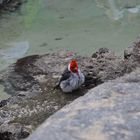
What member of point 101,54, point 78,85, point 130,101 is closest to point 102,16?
point 101,54

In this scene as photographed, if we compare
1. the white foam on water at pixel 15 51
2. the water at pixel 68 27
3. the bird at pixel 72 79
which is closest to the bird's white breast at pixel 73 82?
the bird at pixel 72 79

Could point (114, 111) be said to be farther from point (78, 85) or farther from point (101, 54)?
point (101, 54)

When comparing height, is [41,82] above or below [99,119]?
below

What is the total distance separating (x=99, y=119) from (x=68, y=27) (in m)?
7.11

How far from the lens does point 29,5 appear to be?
10.8 metres

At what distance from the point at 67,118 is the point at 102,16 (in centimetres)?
763

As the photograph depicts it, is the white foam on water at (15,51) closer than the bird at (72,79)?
No

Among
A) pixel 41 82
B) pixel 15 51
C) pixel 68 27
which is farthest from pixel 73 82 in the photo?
pixel 68 27

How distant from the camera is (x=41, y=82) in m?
5.95

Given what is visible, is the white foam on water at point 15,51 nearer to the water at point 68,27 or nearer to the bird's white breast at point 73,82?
the water at point 68,27

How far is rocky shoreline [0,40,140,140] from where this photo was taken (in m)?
4.45

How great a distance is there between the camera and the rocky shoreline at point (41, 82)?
14.6ft

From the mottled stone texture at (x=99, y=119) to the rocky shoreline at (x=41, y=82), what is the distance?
1645 millimetres

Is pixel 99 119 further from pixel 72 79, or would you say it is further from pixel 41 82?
pixel 41 82
